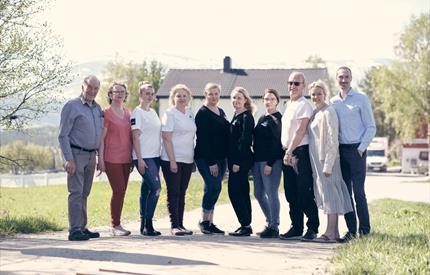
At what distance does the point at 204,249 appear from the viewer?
8305mm

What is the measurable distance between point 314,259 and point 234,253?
0.90 metres

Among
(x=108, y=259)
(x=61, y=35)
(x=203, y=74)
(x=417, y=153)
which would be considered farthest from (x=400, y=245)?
(x=417, y=153)

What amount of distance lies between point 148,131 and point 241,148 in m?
1.33

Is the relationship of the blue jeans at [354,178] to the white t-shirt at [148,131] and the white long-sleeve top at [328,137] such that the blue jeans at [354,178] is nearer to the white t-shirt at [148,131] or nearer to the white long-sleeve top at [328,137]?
the white long-sleeve top at [328,137]

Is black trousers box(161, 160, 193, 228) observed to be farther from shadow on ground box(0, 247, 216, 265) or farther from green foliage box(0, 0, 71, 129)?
green foliage box(0, 0, 71, 129)

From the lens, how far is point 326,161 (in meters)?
9.30

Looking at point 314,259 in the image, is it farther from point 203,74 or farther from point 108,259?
point 203,74

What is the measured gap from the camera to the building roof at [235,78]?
5759cm

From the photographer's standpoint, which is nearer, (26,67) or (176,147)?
(176,147)

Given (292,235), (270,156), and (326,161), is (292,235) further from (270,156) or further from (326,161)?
(326,161)

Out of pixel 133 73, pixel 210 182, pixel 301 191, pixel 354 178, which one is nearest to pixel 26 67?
pixel 210 182

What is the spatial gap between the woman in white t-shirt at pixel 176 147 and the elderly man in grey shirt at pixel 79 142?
1.04m

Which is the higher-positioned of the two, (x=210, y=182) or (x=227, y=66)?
(x=227, y=66)

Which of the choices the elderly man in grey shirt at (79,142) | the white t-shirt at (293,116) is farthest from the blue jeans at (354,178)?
the elderly man in grey shirt at (79,142)
